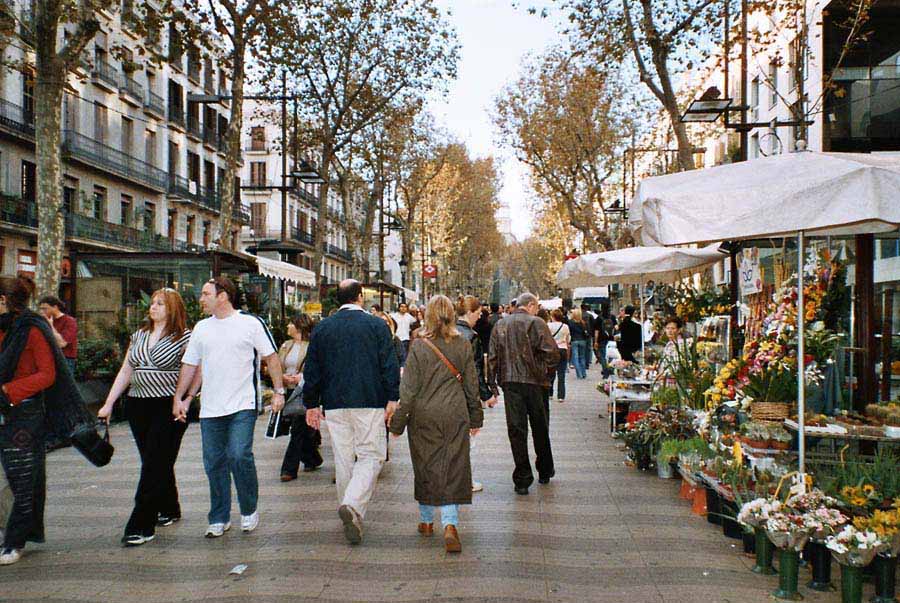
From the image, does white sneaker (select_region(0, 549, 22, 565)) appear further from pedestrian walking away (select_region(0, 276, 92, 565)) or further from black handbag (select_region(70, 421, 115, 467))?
black handbag (select_region(70, 421, 115, 467))

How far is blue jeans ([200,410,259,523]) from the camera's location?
6199mm

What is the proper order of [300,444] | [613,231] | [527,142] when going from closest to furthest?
[300,444], [527,142], [613,231]

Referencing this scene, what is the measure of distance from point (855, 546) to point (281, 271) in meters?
15.9

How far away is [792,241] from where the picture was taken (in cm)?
764

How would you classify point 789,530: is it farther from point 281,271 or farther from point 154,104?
point 154,104

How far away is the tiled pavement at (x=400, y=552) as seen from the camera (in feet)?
16.6

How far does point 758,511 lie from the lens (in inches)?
207

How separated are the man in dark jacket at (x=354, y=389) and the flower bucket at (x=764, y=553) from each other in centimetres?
251

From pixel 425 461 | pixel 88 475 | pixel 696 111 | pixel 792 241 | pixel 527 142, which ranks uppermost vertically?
pixel 527 142

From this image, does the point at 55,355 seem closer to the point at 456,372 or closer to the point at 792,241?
the point at 456,372

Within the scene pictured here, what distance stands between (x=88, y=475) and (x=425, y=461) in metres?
4.57

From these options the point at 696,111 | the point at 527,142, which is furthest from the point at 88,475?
the point at 527,142

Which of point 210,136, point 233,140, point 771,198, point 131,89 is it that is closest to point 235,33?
point 233,140

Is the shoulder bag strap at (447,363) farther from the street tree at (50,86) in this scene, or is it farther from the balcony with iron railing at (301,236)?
the balcony with iron railing at (301,236)
